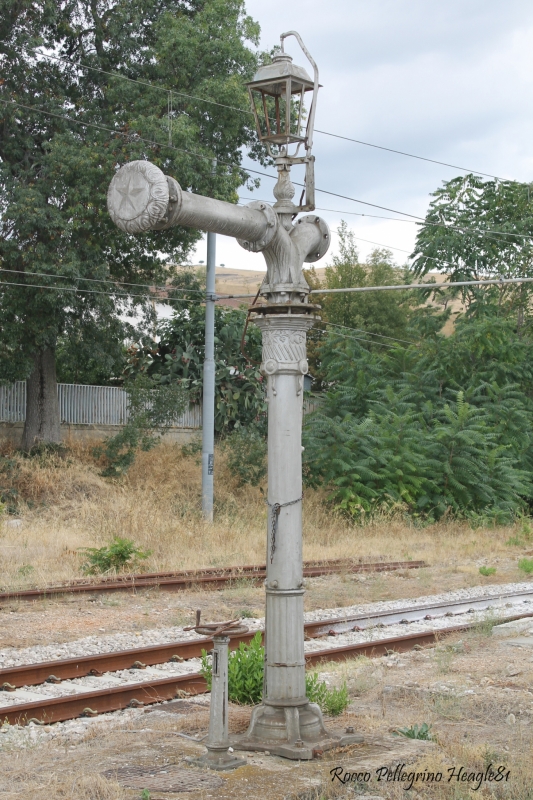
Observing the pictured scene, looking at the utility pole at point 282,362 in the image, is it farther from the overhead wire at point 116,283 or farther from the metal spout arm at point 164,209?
the overhead wire at point 116,283

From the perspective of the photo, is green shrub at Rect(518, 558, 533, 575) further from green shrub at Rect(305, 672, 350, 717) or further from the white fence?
the white fence

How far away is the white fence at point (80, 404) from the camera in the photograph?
29062 mm

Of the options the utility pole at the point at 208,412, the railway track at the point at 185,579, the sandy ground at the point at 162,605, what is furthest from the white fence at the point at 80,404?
the sandy ground at the point at 162,605

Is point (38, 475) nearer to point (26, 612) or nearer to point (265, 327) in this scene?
point (26, 612)

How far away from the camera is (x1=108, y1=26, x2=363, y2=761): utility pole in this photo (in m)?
6.18

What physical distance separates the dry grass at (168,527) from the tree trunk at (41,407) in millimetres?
937

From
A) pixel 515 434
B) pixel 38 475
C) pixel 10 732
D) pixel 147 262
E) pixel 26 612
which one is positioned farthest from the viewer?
pixel 515 434

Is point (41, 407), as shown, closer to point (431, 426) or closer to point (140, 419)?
point (140, 419)

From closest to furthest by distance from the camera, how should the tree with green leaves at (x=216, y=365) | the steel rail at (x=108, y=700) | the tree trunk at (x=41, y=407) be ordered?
1. the steel rail at (x=108, y=700)
2. the tree trunk at (x=41, y=407)
3. the tree with green leaves at (x=216, y=365)

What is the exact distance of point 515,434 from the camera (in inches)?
1188

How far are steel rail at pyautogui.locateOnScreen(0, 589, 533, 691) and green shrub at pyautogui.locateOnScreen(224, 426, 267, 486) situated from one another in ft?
47.3

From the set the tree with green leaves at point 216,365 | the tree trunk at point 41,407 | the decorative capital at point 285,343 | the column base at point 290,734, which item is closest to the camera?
the column base at point 290,734

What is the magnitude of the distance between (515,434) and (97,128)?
16.2 m

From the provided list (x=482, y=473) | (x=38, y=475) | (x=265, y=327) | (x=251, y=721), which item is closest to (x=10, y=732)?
(x=251, y=721)
